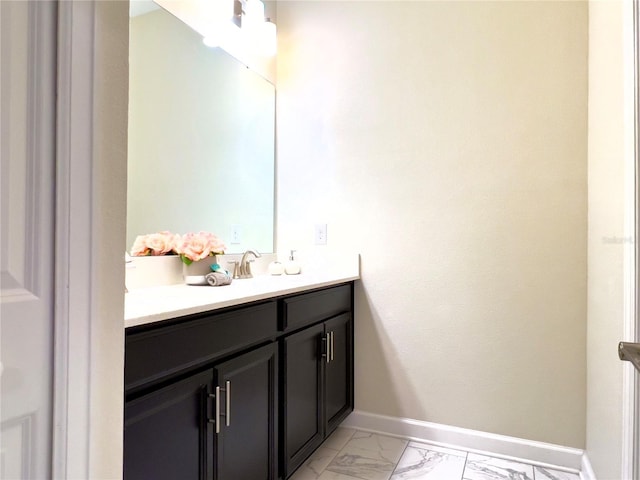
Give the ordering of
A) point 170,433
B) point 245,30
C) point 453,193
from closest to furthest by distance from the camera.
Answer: point 170,433 → point 453,193 → point 245,30

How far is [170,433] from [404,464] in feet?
4.01

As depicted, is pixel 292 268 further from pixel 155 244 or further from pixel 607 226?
pixel 607 226

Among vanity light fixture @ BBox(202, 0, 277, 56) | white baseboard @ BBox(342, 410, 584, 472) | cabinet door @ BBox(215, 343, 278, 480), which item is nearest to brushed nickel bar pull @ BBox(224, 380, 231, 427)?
cabinet door @ BBox(215, 343, 278, 480)

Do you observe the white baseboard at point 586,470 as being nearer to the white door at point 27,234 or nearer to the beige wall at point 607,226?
the beige wall at point 607,226

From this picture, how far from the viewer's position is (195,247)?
5.42ft

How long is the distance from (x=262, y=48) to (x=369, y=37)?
60 centimetres

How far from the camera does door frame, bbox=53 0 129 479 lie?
61cm

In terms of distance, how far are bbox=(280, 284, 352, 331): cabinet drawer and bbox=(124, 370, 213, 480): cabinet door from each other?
18.0 inches

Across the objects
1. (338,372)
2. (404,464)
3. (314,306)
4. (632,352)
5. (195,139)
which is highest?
(195,139)

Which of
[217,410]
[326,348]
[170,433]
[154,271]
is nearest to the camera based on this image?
[170,433]

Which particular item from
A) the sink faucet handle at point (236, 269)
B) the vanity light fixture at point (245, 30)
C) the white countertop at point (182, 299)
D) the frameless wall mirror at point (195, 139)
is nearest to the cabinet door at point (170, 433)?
the white countertop at point (182, 299)

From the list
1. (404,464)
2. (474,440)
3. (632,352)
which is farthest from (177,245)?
(474,440)

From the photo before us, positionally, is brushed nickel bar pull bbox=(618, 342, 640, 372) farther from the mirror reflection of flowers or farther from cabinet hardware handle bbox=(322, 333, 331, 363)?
the mirror reflection of flowers

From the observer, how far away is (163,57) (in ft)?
5.52
